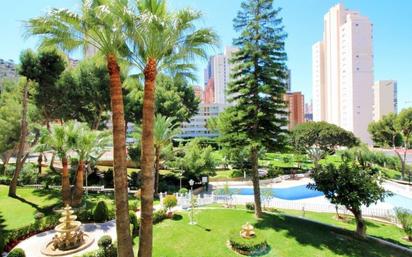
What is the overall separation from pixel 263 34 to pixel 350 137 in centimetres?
3268

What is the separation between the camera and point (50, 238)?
14070 mm

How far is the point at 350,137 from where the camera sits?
43.3 metres

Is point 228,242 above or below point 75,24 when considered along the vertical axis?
below

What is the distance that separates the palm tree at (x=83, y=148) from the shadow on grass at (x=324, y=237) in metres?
11.9

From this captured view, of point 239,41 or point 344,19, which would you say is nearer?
point 239,41

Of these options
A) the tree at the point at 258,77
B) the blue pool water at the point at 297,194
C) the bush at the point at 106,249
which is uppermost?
the tree at the point at 258,77

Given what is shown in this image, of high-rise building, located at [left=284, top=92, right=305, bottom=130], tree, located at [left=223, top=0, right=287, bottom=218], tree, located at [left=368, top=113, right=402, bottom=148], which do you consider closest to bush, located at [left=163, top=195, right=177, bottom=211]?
tree, located at [left=223, top=0, right=287, bottom=218]

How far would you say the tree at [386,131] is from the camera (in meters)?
41.3

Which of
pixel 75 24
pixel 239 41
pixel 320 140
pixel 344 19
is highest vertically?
pixel 344 19

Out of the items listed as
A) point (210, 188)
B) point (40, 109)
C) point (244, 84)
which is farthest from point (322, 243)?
point (40, 109)

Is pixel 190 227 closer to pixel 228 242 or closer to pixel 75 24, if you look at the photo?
pixel 228 242

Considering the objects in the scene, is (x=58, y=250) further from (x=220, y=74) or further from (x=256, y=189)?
(x=220, y=74)

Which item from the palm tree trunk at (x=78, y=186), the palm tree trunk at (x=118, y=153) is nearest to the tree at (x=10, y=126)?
the palm tree trunk at (x=78, y=186)

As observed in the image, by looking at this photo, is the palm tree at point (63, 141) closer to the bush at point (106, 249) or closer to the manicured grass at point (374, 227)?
the bush at point (106, 249)
